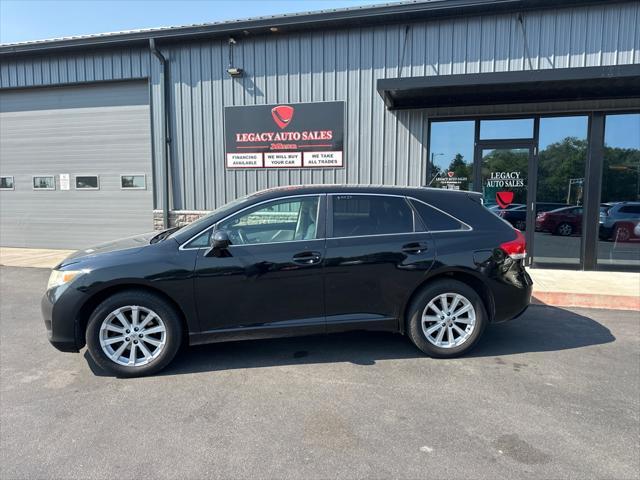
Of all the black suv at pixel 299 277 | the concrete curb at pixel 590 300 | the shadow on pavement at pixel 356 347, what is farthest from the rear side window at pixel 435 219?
the concrete curb at pixel 590 300

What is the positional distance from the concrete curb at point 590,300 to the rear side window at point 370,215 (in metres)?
3.22

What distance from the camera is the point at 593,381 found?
141 inches

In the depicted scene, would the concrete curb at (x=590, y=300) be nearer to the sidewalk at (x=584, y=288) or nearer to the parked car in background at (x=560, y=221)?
the sidewalk at (x=584, y=288)

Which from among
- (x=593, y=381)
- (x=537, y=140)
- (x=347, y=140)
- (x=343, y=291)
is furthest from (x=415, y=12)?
(x=593, y=381)

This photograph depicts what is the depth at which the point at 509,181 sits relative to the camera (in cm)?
831

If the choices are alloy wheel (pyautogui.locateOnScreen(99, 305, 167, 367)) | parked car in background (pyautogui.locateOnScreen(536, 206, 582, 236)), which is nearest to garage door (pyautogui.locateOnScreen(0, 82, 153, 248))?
alloy wheel (pyautogui.locateOnScreen(99, 305, 167, 367))

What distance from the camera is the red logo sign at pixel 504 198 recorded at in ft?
27.5

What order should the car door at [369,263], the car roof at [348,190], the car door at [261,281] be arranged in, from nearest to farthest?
the car door at [261,281] → the car door at [369,263] → the car roof at [348,190]

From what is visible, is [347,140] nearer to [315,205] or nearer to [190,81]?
[190,81]

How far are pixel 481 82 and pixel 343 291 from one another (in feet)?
16.3

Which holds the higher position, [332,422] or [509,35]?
[509,35]

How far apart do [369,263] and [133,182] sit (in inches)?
333

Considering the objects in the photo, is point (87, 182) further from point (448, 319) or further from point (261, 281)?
point (448, 319)

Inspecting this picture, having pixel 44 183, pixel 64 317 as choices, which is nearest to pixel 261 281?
pixel 64 317
